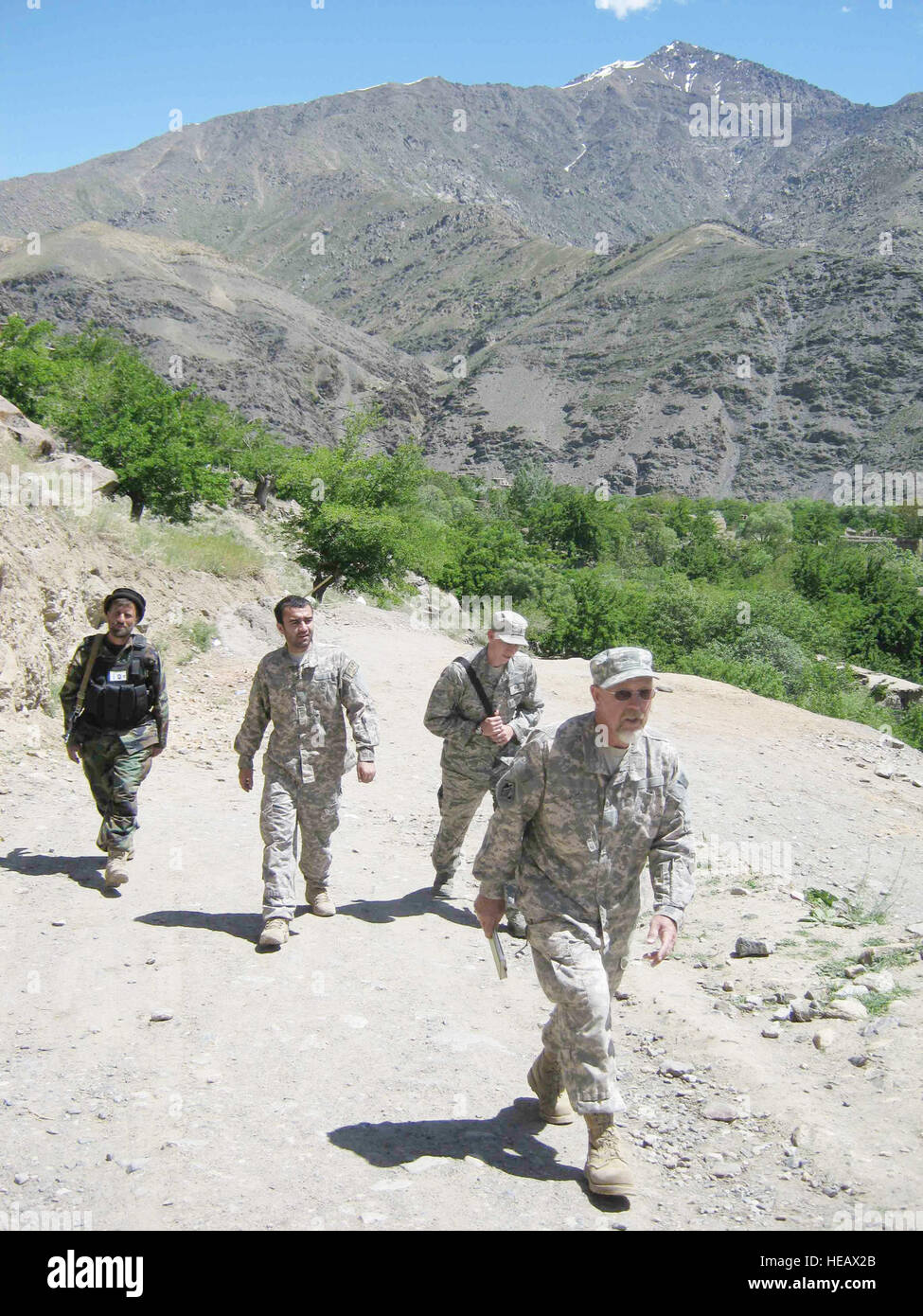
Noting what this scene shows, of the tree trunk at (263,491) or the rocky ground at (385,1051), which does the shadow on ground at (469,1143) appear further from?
the tree trunk at (263,491)

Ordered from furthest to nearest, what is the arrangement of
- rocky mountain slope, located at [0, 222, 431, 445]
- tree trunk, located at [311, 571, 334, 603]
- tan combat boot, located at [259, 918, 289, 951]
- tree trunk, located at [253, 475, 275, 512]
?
1. rocky mountain slope, located at [0, 222, 431, 445]
2. tree trunk, located at [253, 475, 275, 512]
3. tree trunk, located at [311, 571, 334, 603]
4. tan combat boot, located at [259, 918, 289, 951]

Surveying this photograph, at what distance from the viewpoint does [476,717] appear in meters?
5.71

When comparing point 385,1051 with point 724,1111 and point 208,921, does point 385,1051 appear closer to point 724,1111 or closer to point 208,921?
point 724,1111

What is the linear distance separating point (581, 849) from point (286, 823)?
7.64 feet

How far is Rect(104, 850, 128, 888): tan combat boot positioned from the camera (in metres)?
5.66

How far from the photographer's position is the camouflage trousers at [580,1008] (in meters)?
3.12

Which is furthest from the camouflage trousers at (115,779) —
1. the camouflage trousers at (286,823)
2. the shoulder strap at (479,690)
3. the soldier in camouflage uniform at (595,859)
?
the soldier in camouflage uniform at (595,859)

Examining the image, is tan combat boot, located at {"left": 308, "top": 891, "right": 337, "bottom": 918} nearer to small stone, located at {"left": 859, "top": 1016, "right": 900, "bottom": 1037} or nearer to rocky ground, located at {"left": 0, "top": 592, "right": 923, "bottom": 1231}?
rocky ground, located at {"left": 0, "top": 592, "right": 923, "bottom": 1231}

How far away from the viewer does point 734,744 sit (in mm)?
12844

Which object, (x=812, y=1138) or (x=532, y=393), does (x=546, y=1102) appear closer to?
(x=812, y=1138)

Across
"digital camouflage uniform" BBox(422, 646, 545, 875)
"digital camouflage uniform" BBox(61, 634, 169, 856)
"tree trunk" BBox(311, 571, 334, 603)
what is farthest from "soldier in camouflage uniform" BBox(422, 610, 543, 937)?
"tree trunk" BBox(311, 571, 334, 603)

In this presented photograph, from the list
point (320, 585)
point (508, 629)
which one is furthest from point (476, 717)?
point (320, 585)

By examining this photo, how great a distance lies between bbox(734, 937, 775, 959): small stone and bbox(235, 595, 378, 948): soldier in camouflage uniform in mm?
2105
